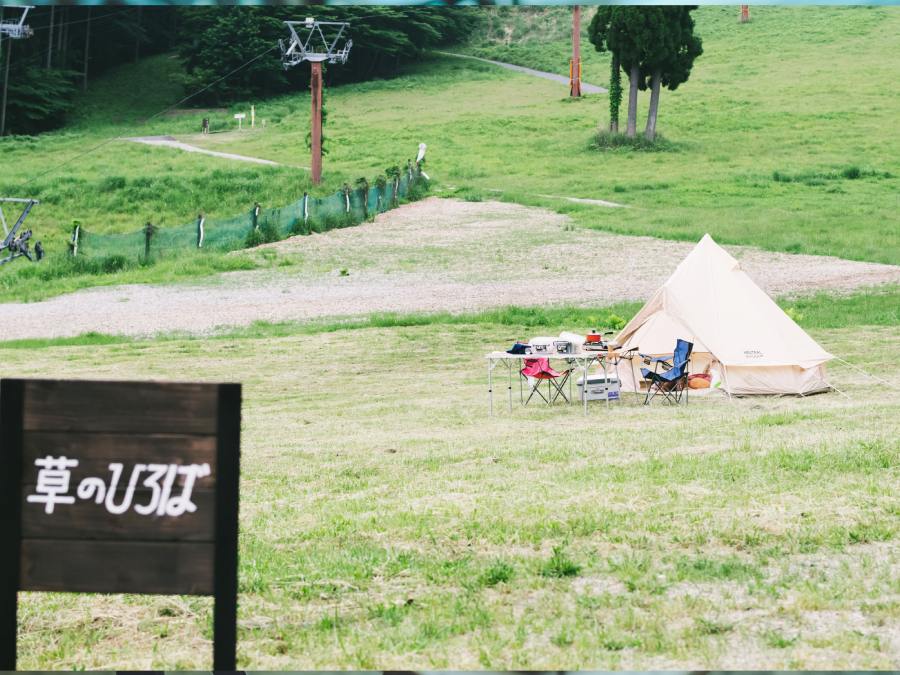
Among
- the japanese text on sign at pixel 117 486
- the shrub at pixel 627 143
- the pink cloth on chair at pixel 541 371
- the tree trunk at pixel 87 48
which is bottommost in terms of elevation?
the pink cloth on chair at pixel 541 371

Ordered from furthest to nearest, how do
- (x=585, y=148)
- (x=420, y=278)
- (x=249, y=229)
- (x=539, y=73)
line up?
1. (x=539, y=73)
2. (x=585, y=148)
3. (x=249, y=229)
4. (x=420, y=278)

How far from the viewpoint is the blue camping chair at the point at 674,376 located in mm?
12148

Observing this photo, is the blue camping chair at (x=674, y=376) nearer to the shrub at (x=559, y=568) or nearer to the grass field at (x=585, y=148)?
the shrub at (x=559, y=568)

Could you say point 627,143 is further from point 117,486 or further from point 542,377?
point 117,486

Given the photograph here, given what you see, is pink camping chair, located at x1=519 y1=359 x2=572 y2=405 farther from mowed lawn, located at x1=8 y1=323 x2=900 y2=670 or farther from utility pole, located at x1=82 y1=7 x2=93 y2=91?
utility pole, located at x1=82 y1=7 x2=93 y2=91

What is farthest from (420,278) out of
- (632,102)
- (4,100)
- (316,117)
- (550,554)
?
(4,100)

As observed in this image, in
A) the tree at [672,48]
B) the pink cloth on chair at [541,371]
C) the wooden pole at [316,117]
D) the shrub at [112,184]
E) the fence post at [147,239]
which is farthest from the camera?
the tree at [672,48]

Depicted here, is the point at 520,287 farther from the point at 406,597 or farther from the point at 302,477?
the point at 406,597

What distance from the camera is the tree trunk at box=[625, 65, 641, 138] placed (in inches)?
1626

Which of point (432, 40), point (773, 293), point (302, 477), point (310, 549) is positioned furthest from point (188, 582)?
point (432, 40)

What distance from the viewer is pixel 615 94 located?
4319 centimetres

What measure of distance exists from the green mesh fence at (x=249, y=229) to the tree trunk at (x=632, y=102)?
495 inches

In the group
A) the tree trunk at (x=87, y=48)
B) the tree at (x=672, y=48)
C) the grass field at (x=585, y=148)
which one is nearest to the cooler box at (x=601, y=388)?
the grass field at (x=585, y=148)

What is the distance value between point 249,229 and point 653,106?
65.9 feet
